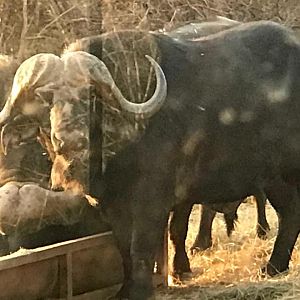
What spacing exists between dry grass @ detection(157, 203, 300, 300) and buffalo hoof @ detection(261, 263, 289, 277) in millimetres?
25

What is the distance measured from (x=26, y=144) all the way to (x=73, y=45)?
1.03 ft

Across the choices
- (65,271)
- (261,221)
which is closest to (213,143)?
(65,271)

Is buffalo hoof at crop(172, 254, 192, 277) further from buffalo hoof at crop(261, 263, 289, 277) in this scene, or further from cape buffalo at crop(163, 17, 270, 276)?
buffalo hoof at crop(261, 263, 289, 277)

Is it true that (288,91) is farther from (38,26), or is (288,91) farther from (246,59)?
(38,26)

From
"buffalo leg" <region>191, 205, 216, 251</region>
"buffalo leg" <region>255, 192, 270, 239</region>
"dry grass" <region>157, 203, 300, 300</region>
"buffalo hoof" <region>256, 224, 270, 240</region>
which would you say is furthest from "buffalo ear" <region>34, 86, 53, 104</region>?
"buffalo hoof" <region>256, 224, 270, 240</region>

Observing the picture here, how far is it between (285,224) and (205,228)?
0.44 m

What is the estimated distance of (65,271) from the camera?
9.53ft

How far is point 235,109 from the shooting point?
10.4 ft

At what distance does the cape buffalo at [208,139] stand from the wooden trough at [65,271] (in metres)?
0.05

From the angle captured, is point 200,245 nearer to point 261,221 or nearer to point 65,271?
point 261,221

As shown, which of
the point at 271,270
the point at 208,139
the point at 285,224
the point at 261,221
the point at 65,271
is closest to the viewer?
the point at 65,271

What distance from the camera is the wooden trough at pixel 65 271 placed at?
108 inches

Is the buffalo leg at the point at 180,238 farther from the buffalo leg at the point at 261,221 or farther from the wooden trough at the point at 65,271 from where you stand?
the buffalo leg at the point at 261,221

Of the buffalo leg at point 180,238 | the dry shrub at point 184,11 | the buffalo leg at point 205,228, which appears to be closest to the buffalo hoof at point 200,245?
the buffalo leg at point 205,228
